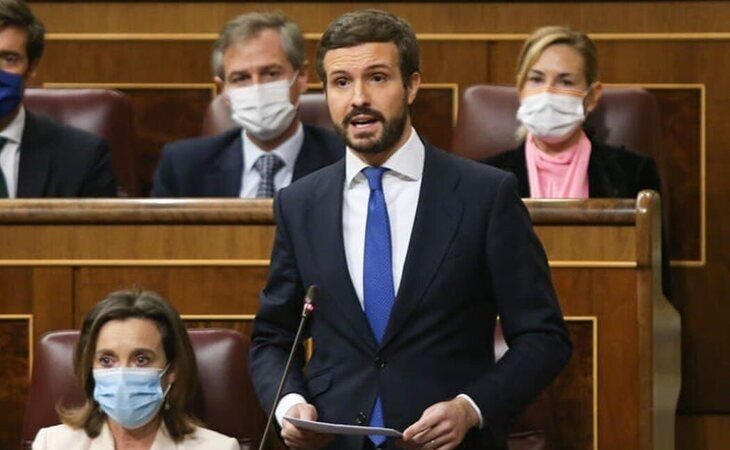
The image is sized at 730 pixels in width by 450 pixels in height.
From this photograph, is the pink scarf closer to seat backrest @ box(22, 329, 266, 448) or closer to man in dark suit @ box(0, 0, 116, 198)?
man in dark suit @ box(0, 0, 116, 198)

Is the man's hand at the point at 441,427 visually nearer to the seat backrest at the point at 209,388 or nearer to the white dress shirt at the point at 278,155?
the seat backrest at the point at 209,388

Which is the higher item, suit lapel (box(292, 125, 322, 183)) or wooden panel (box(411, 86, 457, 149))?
wooden panel (box(411, 86, 457, 149))

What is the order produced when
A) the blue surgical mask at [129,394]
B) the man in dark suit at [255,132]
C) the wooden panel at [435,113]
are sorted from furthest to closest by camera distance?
the wooden panel at [435,113] → the man in dark suit at [255,132] → the blue surgical mask at [129,394]

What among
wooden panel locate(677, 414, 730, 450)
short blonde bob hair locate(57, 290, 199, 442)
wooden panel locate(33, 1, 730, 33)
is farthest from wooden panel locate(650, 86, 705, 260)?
short blonde bob hair locate(57, 290, 199, 442)

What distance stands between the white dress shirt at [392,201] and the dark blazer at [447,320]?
0.02 metres

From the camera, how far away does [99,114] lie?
9.13ft

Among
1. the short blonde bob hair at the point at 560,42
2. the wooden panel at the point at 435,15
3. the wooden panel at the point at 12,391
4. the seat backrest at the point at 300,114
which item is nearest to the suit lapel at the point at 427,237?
the wooden panel at the point at 12,391

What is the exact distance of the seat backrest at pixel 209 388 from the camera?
194cm

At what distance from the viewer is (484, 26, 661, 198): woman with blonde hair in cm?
259

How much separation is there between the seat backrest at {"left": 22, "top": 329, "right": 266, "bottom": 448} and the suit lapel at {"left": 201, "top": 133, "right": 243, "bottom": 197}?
70 centimetres

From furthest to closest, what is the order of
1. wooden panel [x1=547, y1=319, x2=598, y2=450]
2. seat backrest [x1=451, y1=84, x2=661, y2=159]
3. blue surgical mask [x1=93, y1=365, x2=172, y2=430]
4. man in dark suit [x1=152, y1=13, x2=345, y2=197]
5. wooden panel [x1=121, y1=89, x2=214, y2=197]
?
wooden panel [x1=121, y1=89, x2=214, y2=197] < seat backrest [x1=451, y1=84, x2=661, y2=159] < man in dark suit [x1=152, y1=13, x2=345, y2=197] < wooden panel [x1=547, y1=319, x2=598, y2=450] < blue surgical mask [x1=93, y1=365, x2=172, y2=430]

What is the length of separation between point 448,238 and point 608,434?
1.68ft

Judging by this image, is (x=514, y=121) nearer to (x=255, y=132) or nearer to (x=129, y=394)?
(x=255, y=132)

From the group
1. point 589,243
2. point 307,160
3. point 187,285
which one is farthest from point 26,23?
point 589,243
